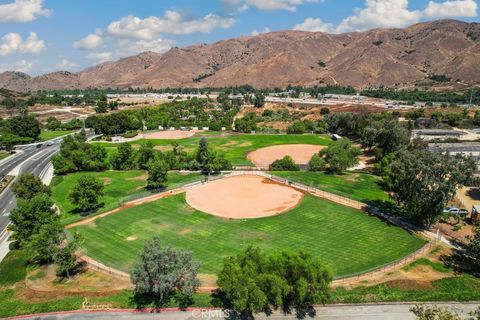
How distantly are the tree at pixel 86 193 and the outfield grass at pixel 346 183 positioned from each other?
40266 mm

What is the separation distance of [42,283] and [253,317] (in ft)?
90.5

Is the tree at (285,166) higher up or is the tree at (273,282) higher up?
the tree at (285,166)

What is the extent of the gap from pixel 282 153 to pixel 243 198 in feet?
144

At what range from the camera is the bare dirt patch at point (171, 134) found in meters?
145

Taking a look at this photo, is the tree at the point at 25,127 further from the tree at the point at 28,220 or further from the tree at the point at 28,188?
the tree at the point at 28,220

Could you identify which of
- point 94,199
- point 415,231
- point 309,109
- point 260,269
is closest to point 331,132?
point 309,109

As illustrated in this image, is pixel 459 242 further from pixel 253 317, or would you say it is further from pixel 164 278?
pixel 164 278

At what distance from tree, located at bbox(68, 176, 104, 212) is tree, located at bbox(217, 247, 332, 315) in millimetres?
37664

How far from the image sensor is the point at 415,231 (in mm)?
59344

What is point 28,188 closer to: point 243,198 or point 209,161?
point 209,161

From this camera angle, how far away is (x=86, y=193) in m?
67.8

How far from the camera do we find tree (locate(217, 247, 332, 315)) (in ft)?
121

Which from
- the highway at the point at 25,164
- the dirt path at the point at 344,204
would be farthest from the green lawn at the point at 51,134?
the dirt path at the point at 344,204

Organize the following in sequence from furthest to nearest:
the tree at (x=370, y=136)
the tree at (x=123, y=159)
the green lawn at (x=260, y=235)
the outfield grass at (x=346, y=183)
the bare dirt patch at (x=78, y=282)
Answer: the tree at (x=370, y=136) → the tree at (x=123, y=159) → the outfield grass at (x=346, y=183) → the green lawn at (x=260, y=235) → the bare dirt patch at (x=78, y=282)
